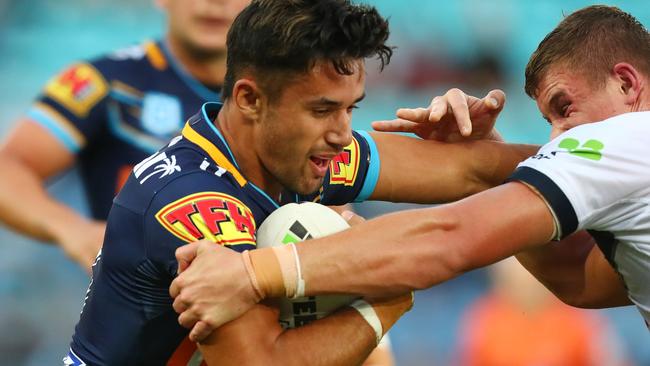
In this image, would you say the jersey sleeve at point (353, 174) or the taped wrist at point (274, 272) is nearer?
the taped wrist at point (274, 272)

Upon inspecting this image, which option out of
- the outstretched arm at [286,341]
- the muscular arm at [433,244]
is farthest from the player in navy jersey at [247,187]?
the muscular arm at [433,244]

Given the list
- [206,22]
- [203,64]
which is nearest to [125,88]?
[203,64]

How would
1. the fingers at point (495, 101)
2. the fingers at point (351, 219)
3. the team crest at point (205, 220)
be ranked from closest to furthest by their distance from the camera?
the team crest at point (205, 220)
the fingers at point (351, 219)
the fingers at point (495, 101)

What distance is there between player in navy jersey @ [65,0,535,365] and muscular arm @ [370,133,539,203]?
58 centimetres

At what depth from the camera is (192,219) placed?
141 inches

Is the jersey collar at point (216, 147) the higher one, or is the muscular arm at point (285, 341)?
the jersey collar at point (216, 147)

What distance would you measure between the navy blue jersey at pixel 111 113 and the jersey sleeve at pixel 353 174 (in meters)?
1.98

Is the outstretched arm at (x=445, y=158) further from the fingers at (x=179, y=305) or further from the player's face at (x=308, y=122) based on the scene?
the fingers at (x=179, y=305)

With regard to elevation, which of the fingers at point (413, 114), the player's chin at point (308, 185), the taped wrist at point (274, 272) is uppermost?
the fingers at point (413, 114)

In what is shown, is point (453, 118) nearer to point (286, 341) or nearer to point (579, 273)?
point (579, 273)

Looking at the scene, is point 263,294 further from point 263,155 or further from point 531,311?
point 531,311

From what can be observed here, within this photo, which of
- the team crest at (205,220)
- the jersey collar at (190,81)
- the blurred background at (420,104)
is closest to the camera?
the team crest at (205,220)

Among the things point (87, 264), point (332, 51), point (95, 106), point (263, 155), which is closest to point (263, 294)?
point (263, 155)

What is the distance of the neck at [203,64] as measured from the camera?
21.4ft
